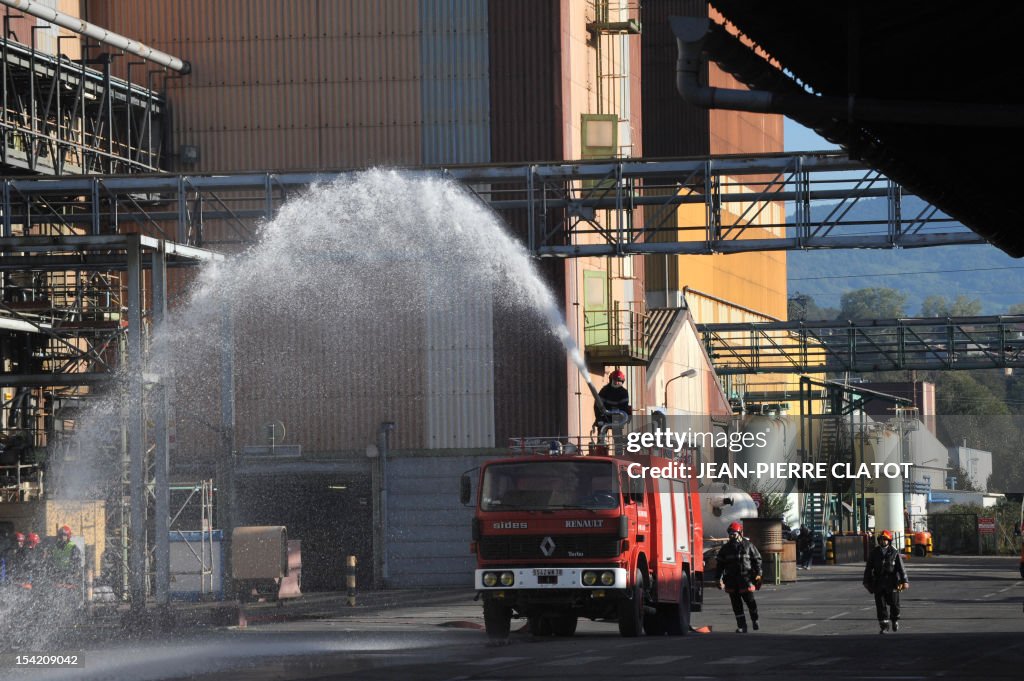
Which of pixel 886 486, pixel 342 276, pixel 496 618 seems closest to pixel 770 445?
pixel 886 486

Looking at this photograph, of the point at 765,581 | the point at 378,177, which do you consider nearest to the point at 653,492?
the point at 378,177

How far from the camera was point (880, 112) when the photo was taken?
13.6 m

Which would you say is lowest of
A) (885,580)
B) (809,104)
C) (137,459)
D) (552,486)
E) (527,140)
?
(885,580)

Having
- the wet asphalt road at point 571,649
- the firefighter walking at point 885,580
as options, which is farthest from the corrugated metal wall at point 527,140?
the firefighter walking at point 885,580

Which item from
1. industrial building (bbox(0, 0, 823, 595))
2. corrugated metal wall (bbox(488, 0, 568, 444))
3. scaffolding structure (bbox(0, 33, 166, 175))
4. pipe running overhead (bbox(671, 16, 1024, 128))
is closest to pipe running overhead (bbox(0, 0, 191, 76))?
industrial building (bbox(0, 0, 823, 595))

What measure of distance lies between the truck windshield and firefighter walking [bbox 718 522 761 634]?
14.9 feet

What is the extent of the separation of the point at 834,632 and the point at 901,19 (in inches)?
614

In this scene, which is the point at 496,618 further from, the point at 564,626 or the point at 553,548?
the point at 564,626

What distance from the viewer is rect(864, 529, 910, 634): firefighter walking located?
1045 inches

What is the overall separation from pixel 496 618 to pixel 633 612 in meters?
2.08

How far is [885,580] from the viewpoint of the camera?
26.7m

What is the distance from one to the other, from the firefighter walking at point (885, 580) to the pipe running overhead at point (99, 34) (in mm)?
22384

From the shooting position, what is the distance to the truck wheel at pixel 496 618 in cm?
2394

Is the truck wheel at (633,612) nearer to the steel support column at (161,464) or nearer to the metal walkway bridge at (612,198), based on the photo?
the steel support column at (161,464)
